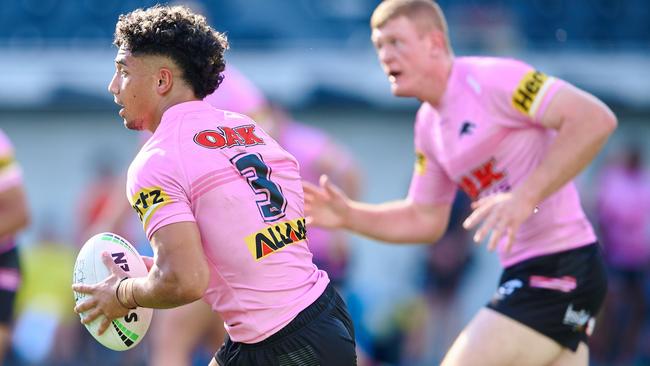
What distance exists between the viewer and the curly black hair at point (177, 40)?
406cm

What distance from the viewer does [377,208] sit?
5820 millimetres

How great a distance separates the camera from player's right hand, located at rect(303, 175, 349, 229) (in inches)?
216

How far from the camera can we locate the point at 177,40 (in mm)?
4066

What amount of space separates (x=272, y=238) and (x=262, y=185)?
0.61 feet

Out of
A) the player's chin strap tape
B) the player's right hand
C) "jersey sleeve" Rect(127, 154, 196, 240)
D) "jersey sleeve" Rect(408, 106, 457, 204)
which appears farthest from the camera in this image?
"jersey sleeve" Rect(408, 106, 457, 204)

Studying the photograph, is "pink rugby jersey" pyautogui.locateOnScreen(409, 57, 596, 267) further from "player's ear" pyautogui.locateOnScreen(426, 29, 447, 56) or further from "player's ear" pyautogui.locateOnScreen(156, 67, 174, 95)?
"player's ear" pyautogui.locateOnScreen(156, 67, 174, 95)

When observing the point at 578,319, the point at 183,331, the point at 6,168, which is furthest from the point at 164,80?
A: the point at 183,331

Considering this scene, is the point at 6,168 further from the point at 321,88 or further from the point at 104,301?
the point at 321,88

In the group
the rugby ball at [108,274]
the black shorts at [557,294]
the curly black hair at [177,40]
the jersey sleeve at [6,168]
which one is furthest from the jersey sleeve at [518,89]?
the jersey sleeve at [6,168]

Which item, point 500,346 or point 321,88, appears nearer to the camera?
point 500,346

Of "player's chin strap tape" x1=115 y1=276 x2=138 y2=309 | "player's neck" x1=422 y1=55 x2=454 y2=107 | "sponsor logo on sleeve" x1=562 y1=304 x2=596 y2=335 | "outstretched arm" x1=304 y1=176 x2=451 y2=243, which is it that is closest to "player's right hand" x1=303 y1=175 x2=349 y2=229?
"outstretched arm" x1=304 y1=176 x2=451 y2=243

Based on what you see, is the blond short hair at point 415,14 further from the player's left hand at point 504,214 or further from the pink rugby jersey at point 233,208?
the pink rugby jersey at point 233,208

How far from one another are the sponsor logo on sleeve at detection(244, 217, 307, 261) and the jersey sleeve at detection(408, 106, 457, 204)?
5.75 ft

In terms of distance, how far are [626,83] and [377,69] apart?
3027 mm
